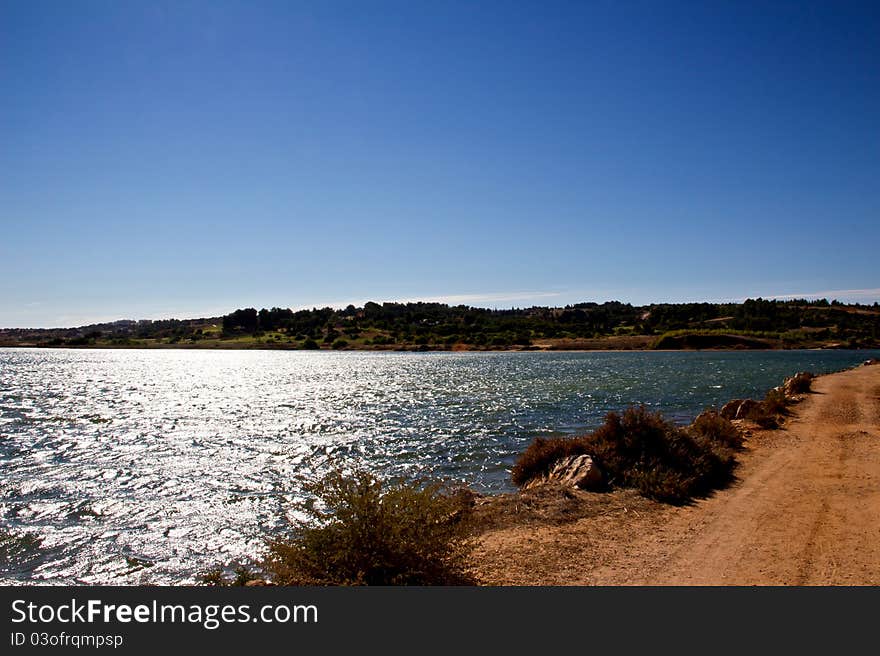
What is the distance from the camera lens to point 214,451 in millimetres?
22672

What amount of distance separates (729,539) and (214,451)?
19028 mm

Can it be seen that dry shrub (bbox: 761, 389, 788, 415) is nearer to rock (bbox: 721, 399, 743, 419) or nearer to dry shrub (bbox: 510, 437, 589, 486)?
rock (bbox: 721, 399, 743, 419)

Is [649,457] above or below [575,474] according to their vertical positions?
above

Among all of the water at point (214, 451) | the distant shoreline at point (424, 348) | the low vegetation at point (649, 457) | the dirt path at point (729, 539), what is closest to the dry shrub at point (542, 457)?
the low vegetation at point (649, 457)

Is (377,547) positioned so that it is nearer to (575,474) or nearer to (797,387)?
(575,474)

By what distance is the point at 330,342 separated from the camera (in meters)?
161

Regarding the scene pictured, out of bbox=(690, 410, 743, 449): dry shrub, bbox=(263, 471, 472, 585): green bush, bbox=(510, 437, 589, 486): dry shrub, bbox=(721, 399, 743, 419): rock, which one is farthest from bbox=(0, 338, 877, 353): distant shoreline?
bbox=(263, 471, 472, 585): green bush

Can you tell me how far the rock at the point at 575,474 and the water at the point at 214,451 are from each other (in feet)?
5.67

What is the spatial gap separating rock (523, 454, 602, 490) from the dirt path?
3.08 feet

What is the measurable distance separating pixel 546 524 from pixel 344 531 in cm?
467

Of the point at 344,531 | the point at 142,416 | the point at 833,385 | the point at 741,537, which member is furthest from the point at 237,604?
the point at 833,385

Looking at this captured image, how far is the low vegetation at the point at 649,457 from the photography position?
13016 mm

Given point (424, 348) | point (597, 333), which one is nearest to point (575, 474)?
point (424, 348)

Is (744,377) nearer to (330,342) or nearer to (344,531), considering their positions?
(344,531)
